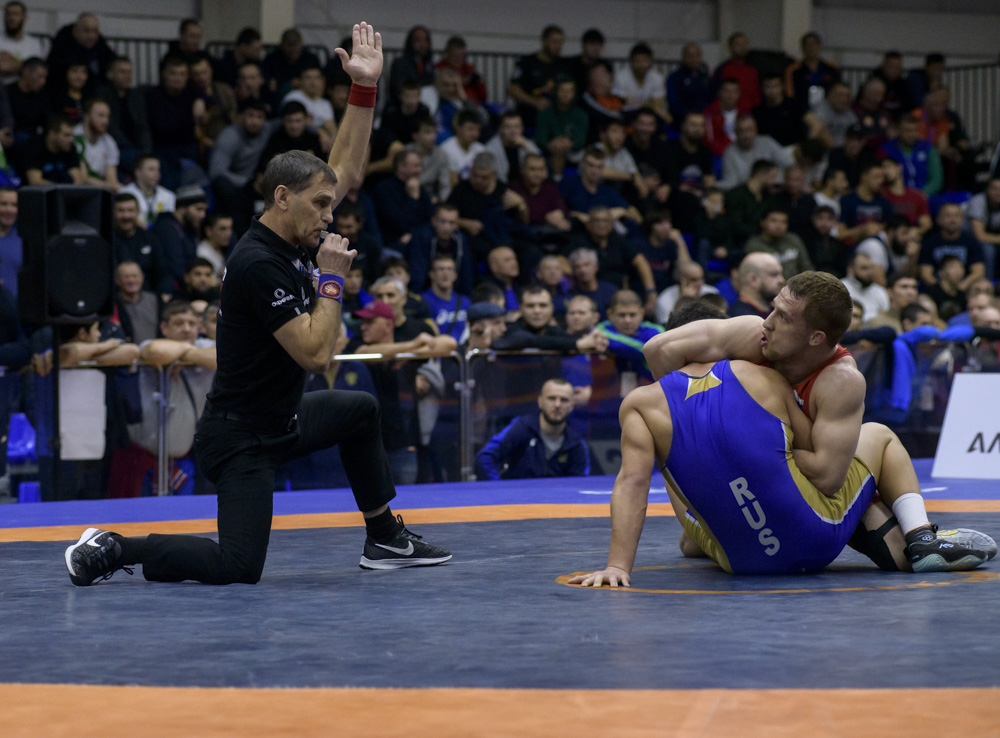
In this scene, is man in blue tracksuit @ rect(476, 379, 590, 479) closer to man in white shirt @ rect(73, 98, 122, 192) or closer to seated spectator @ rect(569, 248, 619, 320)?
seated spectator @ rect(569, 248, 619, 320)

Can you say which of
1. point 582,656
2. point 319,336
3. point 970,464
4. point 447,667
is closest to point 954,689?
point 582,656

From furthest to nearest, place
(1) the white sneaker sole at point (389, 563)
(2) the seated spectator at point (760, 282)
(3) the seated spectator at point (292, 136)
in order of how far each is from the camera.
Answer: (3) the seated spectator at point (292, 136) < (2) the seated spectator at point (760, 282) < (1) the white sneaker sole at point (389, 563)

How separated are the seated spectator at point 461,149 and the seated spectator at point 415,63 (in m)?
0.77

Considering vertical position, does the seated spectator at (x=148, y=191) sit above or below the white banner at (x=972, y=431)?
above

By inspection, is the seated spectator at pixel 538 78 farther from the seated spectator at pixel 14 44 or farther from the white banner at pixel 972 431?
the white banner at pixel 972 431

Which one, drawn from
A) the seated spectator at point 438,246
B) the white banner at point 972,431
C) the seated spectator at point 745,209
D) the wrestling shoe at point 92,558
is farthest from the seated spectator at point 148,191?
the wrestling shoe at point 92,558

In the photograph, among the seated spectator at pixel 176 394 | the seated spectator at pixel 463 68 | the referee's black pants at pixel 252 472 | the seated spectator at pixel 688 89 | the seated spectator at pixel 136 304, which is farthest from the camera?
the seated spectator at pixel 688 89

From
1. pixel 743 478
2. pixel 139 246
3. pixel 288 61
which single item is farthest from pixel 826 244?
pixel 743 478

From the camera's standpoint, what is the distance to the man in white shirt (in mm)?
9742

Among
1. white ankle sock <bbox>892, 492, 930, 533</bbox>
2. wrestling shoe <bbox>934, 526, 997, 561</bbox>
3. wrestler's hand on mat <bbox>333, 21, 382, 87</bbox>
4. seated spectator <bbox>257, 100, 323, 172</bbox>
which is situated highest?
seated spectator <bbox>257, 100, 323, 172</bbox>

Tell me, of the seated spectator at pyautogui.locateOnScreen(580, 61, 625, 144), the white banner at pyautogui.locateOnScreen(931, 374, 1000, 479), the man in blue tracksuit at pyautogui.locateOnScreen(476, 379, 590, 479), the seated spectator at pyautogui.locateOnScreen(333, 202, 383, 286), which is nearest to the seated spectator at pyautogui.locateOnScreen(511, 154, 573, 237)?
the seated spectator at pyautogui.locateOnScreen(580, 61, 625, 144)

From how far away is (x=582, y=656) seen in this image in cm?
288

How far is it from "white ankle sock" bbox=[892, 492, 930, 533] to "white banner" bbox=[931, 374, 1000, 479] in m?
3.55

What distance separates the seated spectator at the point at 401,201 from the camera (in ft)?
33.3
